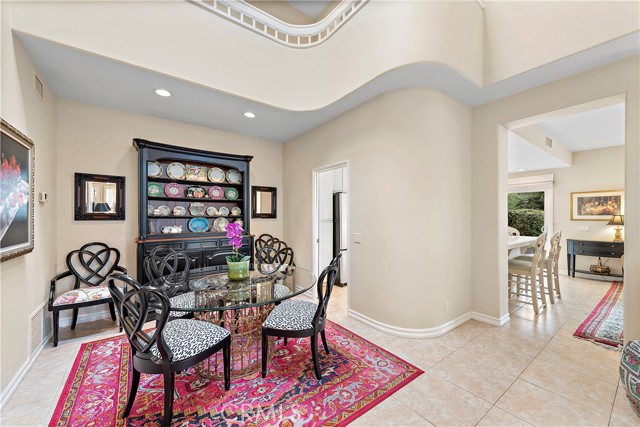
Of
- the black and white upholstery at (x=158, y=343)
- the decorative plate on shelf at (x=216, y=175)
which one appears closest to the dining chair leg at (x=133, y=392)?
the black and white upholstery at (x=158, y=343)

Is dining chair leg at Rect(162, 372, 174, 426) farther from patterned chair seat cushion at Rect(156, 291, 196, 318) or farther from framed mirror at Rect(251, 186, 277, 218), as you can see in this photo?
framed mirror at Rect(251, 186, 277, 218)

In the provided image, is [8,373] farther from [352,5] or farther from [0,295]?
[352,5]

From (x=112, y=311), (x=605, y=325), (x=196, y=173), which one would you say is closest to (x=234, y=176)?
(x=196, y=173)

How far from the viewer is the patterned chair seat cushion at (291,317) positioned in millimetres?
2143

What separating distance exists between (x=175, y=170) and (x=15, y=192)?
1.95m

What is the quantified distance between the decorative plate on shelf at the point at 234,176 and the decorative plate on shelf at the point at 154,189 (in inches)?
39.6

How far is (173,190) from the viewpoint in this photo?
152 inches

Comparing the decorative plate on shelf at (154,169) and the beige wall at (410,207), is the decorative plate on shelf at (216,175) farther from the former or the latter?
the beige wall at (410,207)

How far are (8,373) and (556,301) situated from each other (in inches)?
247

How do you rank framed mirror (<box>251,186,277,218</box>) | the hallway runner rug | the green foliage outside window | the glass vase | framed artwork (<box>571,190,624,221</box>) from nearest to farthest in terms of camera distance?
the glass vase
the hallway runner rug
framed mirror (<box>251,186,277,218</box>)
framed artwork (<box>571,190,624,221</box>)
the green foliage outside window

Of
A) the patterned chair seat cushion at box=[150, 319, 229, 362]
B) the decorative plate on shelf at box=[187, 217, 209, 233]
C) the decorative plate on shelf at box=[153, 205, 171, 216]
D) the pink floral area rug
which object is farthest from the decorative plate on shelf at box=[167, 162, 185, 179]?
the patterned chair seat cushion at box=[150, 319, 229, 362]

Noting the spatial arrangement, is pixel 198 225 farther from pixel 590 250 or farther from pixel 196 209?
pixel 590 250

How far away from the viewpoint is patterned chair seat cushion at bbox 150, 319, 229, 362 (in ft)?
5.60

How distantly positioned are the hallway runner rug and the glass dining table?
3.07 meters
